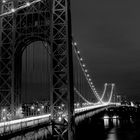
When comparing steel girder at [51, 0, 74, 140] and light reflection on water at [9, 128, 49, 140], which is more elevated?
steel girder at [51, 0, 74, 140]

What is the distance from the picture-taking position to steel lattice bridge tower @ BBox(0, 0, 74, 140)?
106 feet

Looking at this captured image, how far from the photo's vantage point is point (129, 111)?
15988cm

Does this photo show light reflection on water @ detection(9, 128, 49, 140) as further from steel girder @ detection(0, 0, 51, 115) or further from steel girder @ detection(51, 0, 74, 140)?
steel girder @ detection(0, 0, 51, 115)

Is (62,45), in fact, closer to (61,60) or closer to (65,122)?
(61,60)

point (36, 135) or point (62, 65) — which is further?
point (62, 65)

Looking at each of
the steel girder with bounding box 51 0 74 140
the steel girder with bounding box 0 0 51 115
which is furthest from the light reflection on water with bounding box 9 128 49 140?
the steel girder with bounding box 0 0 51 115

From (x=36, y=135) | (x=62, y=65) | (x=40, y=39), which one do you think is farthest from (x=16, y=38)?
(x=36, y=135)

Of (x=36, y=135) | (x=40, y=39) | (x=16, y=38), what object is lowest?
(x=36, y=135)

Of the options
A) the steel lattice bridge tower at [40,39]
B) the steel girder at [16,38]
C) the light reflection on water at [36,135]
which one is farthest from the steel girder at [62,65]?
the light reflection on water at [36,135]

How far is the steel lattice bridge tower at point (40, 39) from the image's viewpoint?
32.4 meters

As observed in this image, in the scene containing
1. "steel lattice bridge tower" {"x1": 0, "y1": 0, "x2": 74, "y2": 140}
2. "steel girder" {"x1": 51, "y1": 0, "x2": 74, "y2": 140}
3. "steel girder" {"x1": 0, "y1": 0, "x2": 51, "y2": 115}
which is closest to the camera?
"steel girder" {"x1": 51, "y1": 0, "x2": 74, "y2": 140}

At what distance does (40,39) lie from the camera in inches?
1391

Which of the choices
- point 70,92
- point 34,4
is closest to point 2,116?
point 70,92

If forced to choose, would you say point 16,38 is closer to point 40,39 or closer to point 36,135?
point 40,39
